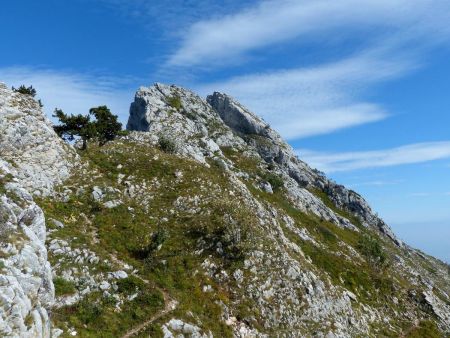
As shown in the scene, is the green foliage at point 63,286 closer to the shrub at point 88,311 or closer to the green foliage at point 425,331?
the shrub at point 88,311

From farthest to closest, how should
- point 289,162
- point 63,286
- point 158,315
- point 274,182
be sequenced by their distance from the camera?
point 289,162 → point 274,182 → point 158,315 → point 63,286

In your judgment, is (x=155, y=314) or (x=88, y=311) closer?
(x=88, y=311)

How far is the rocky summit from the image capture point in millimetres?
32531

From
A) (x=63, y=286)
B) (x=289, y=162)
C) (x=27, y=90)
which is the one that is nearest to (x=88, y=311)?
(x=63, y=286)

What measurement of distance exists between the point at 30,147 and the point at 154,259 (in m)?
25.7

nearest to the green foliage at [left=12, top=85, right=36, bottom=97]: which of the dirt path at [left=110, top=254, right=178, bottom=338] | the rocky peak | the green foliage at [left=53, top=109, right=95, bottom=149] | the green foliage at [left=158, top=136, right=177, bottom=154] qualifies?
the green foliage at [left=53, top=109, right=95, bottom=149]

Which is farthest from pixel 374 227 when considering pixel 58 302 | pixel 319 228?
pixel 58 302

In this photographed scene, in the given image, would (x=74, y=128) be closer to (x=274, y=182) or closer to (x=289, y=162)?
(x=274, y=182)

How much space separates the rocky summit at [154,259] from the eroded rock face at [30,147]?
194 millimetres

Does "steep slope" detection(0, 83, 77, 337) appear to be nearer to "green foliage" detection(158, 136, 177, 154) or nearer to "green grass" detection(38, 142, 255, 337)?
"green grass" detection(38, 142, 255, 337)

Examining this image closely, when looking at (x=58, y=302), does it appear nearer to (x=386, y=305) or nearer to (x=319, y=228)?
(x=386, y=305)

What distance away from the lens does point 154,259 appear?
46.6 metres

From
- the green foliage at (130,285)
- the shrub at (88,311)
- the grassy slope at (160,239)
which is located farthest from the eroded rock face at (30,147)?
the shrub at (88,311)

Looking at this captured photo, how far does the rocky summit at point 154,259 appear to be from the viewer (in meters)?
32.5
